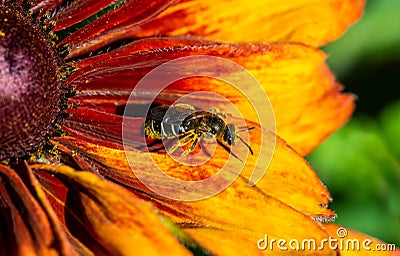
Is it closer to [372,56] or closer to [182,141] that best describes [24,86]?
[182,141]

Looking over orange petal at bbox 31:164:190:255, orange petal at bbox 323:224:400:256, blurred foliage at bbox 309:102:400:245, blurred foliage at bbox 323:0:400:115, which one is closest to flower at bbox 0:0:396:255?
orange petal at bbox 31:164:190:255

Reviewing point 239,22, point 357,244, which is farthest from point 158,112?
point 357,244

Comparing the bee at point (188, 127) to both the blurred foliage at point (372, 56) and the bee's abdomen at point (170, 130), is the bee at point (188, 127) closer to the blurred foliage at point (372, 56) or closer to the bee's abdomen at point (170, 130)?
the bee's abdomen at point (170, 130)

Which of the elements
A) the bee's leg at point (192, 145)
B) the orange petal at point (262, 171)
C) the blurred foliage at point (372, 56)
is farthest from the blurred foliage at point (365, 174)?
the bee's leg at point (192, 145)

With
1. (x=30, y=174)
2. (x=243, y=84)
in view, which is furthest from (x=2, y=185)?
(x=243, y=84)

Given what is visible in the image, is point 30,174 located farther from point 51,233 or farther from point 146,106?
point 146,106

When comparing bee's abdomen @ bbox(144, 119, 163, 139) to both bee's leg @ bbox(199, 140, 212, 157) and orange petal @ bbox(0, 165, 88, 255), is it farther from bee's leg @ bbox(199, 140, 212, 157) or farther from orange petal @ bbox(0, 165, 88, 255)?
orange petal @ bbox(0, 165, 88, 255)
